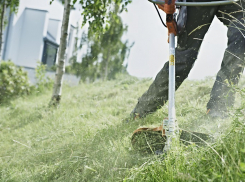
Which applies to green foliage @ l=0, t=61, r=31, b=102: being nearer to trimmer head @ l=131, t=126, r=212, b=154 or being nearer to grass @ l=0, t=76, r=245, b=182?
grass @ l=0, t=76, r=245, b=182

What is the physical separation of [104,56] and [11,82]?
9946 millimetres

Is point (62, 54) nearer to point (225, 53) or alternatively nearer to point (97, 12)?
point (97, 12)

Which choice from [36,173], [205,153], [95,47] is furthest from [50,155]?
[95,47]

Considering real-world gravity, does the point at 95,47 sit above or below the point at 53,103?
above

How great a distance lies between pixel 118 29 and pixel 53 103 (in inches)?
433

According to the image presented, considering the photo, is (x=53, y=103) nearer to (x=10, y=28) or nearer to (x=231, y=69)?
(x=231, y=69)

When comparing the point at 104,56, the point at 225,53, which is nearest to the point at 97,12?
the point at 225,53

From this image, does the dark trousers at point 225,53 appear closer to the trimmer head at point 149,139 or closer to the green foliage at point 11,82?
the trimmer head at point 149,139

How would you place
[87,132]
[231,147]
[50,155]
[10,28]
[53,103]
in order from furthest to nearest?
[10,28] → [53,103] → [87,132] → [50,155] → [231,147]

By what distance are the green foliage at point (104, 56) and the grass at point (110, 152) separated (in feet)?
37.6

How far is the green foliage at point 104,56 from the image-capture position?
48.2 ft

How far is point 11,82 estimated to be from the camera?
234 inches

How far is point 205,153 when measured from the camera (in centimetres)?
127

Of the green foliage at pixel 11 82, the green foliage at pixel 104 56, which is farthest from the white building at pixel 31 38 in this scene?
the green foliage at pixel 11 82
